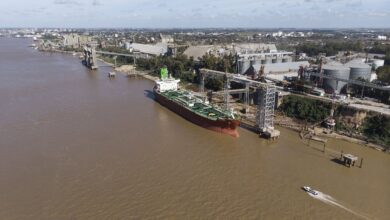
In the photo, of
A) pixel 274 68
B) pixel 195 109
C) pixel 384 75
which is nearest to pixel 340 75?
pixel 384 75

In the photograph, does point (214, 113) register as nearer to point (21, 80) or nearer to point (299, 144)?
point (299, 144)

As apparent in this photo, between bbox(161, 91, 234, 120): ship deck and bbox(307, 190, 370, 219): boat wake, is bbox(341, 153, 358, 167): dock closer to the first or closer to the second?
bbox(307, 190, 370, 219): boat wake

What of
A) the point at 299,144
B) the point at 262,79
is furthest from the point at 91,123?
the point at 262,79

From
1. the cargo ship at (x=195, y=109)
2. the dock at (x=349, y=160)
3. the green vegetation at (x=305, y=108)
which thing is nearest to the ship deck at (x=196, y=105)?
the cargo ship at (x=195, y=109)

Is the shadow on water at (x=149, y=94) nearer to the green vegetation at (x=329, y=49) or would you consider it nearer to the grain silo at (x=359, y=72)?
the grain silo at (x=359, y=72)

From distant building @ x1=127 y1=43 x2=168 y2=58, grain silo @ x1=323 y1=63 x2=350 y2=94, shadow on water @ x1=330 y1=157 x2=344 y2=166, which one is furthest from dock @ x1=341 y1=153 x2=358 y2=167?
distant building @ x1=127 y1=43 x2=168 y2=58

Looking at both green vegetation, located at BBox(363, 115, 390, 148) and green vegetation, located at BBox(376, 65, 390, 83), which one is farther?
green vegetation, located at BBox(376, 65, 390, 83)
